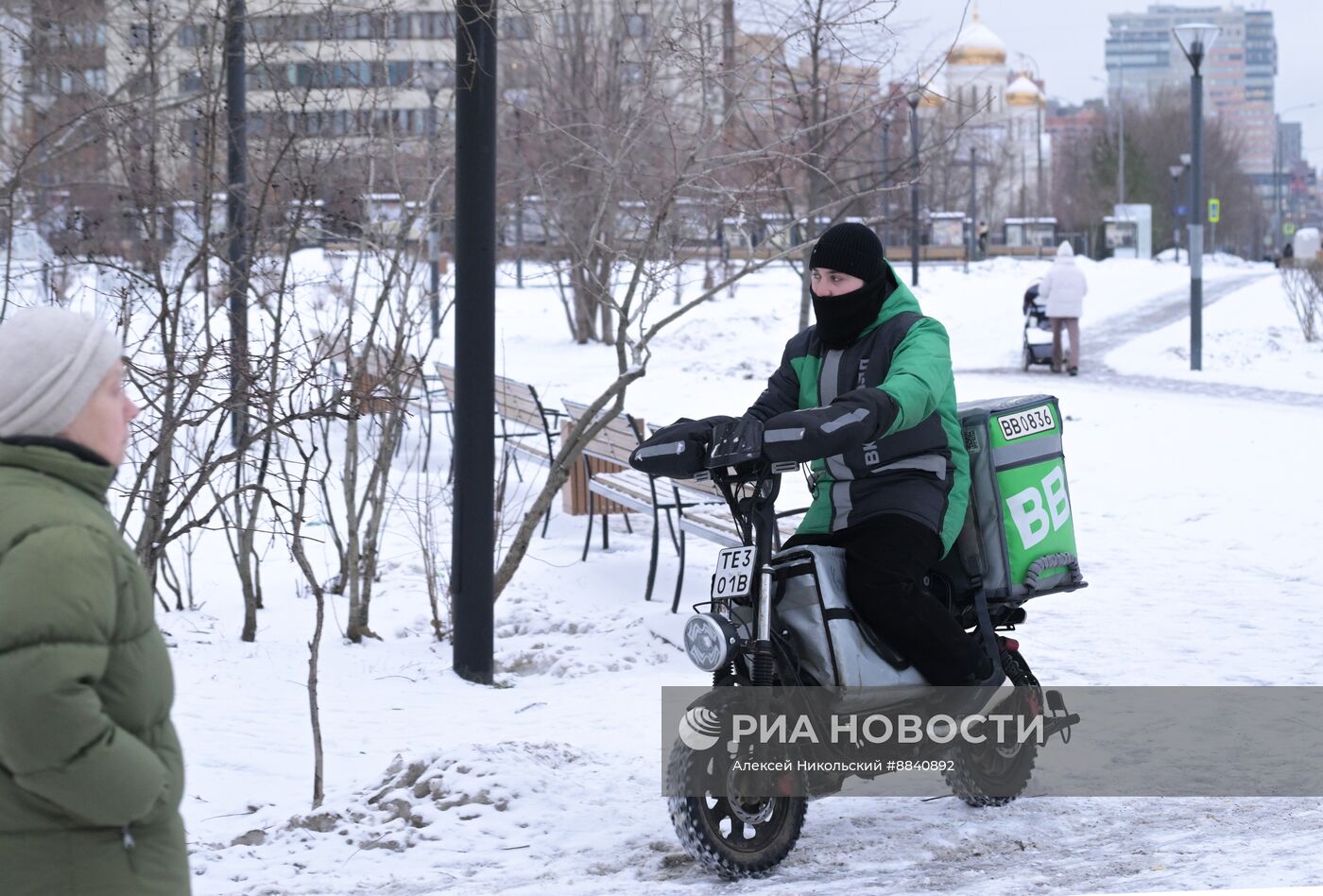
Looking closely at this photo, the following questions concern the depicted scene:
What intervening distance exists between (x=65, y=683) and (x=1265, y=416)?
1497cm

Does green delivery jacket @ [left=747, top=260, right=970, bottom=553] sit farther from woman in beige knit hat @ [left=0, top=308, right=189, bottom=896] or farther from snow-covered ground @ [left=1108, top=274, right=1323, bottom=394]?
snow-covered ground @ [left=1108, top=274, right=1323, bottom=394]

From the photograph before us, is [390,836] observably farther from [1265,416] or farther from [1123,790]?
[1265,416]

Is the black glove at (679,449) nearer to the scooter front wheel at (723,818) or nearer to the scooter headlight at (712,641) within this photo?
the scooter headlight at (712,641)

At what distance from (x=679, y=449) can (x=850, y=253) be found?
2.51ft

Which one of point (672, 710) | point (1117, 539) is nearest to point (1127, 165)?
point (1117, 539)

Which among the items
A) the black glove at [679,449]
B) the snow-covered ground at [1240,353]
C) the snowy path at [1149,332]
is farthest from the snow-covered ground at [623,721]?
the snow-covered ground at [1240,353]

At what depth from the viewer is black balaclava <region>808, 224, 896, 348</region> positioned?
442 cm

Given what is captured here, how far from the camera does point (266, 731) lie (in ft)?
19.7

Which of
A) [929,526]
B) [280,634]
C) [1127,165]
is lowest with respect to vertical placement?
[280,634]

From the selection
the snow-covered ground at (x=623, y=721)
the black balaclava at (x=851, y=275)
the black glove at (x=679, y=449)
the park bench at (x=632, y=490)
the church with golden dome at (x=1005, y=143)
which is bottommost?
the snow-covered ground at (x=623, y=721)

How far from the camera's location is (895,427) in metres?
4.11

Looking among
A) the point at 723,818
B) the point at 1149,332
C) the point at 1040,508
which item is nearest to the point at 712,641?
the point at 723,818

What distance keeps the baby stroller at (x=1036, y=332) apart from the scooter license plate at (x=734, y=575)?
1785cm

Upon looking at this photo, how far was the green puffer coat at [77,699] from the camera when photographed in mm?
2164
